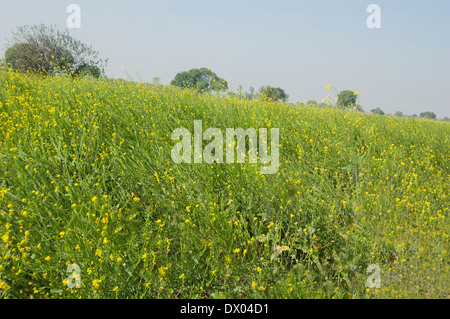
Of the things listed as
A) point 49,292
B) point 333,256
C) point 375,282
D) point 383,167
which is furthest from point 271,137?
point 49,292

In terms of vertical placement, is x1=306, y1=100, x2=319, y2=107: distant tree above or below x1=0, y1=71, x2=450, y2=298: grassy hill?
above

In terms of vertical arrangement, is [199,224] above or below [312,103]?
below

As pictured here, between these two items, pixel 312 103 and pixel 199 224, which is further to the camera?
pixel 312 103

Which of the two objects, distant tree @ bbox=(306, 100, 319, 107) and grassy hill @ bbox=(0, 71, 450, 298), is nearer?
grassy hill @ bbox=(0, 71, 450, 298)

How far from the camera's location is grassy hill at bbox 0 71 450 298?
2.20m

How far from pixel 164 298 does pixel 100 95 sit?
4.28m

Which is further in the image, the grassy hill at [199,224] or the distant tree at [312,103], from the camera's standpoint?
the distant tree at [312,103]

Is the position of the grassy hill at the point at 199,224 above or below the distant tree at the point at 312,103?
below

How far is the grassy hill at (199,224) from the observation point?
2.20 meters

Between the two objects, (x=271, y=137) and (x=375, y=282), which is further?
(x=271, y=137)

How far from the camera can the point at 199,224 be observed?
268 cm
